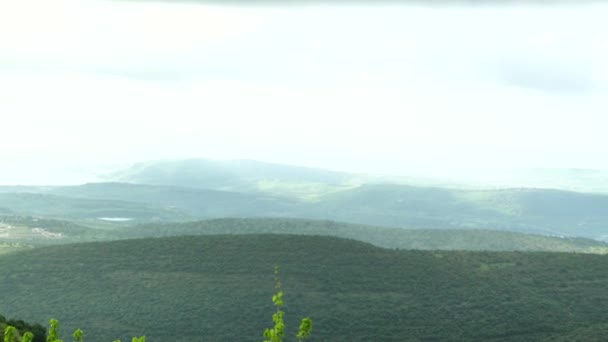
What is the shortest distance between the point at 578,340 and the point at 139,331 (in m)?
68.6

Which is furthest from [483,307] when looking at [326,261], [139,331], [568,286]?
[139,331]

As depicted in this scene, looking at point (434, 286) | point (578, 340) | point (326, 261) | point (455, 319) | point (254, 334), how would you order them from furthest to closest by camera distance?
point (326, 261), point (434, 286), point (455, 319), point (254, 334), point (578, 340)

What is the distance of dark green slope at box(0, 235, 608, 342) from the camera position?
122312 mm

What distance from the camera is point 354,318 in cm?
12781

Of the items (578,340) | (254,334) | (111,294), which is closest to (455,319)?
(578,340)

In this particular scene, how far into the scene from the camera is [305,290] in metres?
141

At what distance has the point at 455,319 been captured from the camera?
127 meters

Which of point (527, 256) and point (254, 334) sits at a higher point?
point (527, 256)

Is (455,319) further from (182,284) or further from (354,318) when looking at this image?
(182,284)

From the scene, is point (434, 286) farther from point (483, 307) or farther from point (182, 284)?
point (182, 284)

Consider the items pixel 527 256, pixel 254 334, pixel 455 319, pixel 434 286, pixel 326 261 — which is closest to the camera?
pixel 254 334

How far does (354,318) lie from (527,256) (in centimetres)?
6360

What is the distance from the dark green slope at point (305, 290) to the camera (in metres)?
122

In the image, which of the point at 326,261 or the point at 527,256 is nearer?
the point at 326,261
